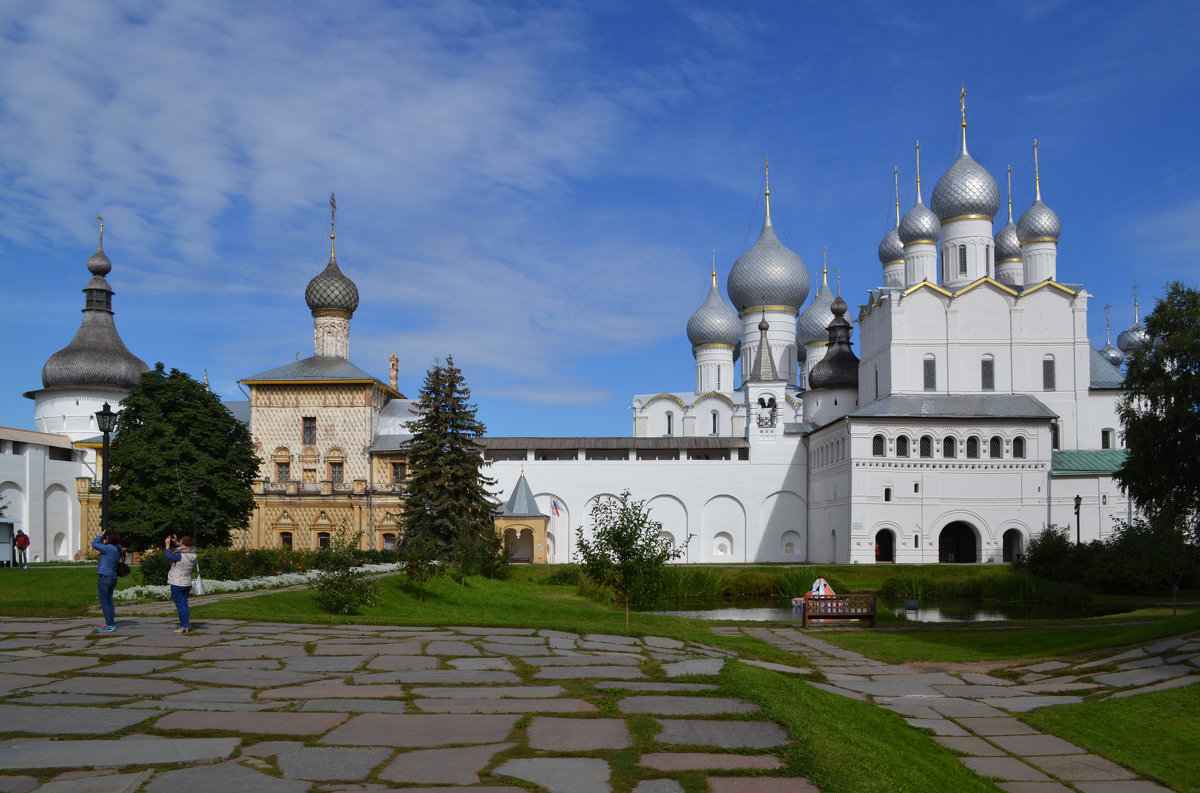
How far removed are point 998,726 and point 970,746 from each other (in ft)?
2.65

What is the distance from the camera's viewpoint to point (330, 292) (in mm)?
41688

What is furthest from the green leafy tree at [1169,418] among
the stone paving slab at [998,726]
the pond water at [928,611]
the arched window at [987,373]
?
the stone paving slab at [998,726]

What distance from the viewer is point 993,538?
119ft

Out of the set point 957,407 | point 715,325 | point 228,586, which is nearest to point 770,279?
point 715,325

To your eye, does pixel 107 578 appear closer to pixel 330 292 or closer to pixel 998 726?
pixel 998 726

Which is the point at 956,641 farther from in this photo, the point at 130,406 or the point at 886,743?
the point at 130,406

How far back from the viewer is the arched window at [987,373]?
39406mm

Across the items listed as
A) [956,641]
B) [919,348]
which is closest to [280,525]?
[919,348]

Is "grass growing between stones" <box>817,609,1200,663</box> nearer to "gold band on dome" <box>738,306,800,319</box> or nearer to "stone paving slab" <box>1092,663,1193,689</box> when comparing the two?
"stone paving slab" <box>1092,663,1193,689</box>

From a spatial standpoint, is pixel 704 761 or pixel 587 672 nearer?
pixel 704 761

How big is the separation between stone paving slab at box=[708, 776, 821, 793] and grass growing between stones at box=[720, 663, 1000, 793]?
88mm

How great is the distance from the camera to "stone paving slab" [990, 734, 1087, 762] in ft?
23.0

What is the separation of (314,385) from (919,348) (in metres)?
23.8

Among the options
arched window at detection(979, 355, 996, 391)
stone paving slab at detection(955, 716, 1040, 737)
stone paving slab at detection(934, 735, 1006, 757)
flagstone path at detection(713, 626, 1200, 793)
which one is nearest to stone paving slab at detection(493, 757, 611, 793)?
flagstone path at detection(713, 626, 1200, 793)
